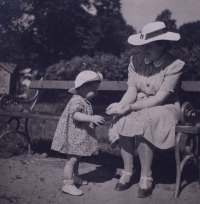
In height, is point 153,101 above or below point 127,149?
above

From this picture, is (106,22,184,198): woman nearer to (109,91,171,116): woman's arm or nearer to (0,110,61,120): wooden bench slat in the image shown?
(109,91,171,116): woman's arm

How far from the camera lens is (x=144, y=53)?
10.3ft

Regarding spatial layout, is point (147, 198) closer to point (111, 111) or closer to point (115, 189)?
point (115, 189)

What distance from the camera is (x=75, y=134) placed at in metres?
2.91

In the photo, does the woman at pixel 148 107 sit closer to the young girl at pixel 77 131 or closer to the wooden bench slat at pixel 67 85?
the young girl at pixel 77 131

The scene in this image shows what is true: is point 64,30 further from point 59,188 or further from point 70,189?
point 70,189

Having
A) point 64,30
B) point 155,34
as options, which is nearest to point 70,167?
point 155,34

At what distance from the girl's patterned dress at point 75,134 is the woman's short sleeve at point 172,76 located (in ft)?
2.59

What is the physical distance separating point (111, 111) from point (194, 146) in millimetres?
975

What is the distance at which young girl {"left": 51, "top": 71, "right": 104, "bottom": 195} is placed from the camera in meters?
2.86

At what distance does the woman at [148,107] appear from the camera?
2.69 m

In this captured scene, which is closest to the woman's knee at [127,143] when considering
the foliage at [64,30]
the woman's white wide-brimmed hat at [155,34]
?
the woman's white wide-brimmed hat at [155,34]

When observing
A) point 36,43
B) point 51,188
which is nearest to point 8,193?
point 51,188

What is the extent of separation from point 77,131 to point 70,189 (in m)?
0.53
